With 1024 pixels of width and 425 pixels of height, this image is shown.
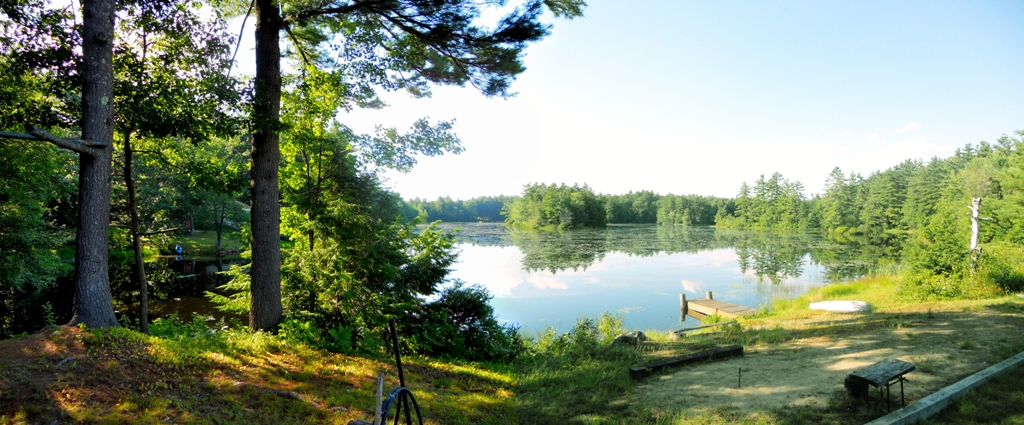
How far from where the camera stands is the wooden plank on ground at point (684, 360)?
19.9 ft

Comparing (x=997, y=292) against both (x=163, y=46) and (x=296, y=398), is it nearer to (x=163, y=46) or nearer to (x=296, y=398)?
(x=296, y=398)

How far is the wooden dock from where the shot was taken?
15.0 m

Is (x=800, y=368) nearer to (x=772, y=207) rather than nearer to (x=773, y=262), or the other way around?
(x=773, y=262)

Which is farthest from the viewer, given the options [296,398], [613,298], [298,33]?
[613,298]

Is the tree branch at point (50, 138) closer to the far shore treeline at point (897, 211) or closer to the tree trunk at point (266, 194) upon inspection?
the tree trunk at point (266, 194)

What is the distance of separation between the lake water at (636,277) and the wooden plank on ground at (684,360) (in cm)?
450

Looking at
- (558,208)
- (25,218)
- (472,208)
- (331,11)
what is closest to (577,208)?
(558,208)

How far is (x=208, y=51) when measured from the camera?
652cm

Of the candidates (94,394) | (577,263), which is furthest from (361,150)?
(577,263)

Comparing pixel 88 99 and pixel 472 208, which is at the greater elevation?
pixel 472 208

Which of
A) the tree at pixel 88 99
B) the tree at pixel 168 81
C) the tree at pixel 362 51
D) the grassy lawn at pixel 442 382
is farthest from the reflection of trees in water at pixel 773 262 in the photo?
the tree at pixel 88 99

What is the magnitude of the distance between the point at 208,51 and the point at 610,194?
100 m

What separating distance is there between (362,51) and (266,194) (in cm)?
293

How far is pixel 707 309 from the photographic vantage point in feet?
52.0
